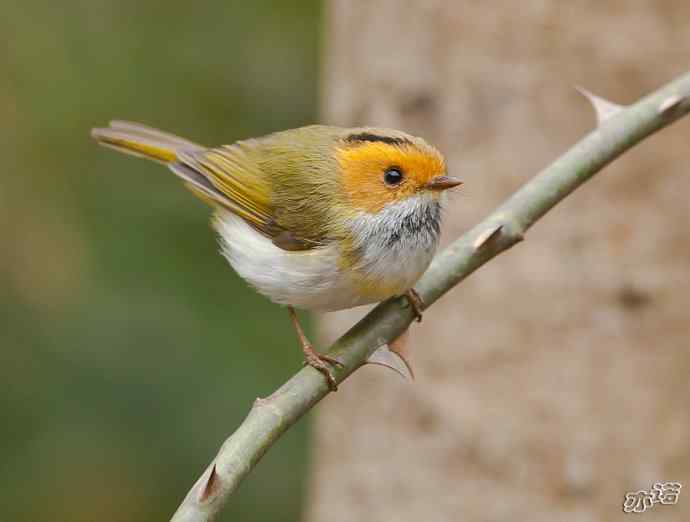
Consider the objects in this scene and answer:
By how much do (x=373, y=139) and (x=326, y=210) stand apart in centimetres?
29

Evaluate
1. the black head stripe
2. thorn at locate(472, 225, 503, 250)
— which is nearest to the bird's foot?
thorn at locate(472, 225, 503, 250)

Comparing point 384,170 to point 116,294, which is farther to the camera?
point 116,294

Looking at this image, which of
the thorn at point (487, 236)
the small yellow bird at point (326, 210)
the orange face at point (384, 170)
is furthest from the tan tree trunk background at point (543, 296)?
the thorn at point (487, 236)

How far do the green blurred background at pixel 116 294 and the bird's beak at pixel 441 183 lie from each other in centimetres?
216

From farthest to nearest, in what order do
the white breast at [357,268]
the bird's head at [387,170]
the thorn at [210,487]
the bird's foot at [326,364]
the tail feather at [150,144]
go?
the tail feather at [150,144] → the bird's head at [387,170] → the white breast at [357,268] → the bird's foot at [326,364] → the thorn at [210,487]

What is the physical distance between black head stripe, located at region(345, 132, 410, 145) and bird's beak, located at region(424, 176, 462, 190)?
0.14 metres

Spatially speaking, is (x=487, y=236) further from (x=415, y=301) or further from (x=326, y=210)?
(x=326, y=210)

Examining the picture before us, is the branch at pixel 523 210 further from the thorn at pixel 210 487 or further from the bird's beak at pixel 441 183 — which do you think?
the bird's beak at pixel 441 183

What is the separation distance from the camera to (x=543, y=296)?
164 inches

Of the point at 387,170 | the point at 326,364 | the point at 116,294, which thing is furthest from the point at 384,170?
the point at 116,294

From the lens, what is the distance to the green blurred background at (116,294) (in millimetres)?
4977

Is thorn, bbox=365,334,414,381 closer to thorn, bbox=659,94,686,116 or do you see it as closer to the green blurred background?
thorn, bbox=659,94,686,116

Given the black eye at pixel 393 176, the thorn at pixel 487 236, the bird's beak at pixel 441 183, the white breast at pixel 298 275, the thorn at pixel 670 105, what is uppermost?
the black eye at pixel 393 176

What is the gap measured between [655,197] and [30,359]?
9.84 feet
